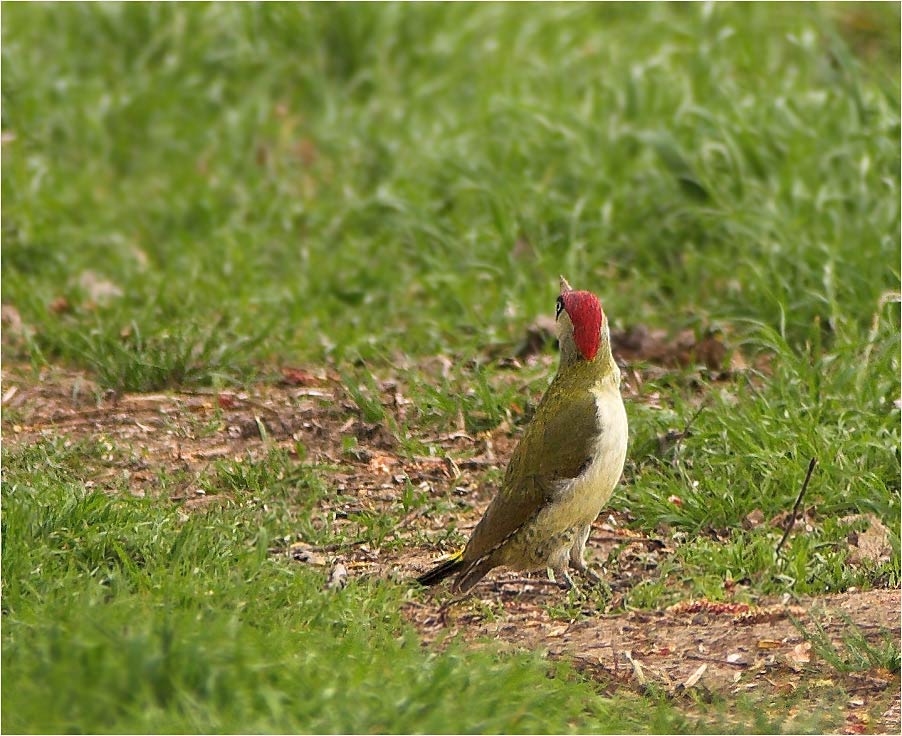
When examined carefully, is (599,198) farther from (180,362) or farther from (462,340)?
(180,362)

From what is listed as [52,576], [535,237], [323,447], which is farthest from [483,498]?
[535,237]

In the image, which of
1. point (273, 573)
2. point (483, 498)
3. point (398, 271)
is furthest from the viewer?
point (398, 271)

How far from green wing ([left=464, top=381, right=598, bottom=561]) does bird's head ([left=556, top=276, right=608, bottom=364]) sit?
Result: 14cm

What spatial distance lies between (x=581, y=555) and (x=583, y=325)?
0.81 meters

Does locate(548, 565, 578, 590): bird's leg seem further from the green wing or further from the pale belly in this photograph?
the green wing

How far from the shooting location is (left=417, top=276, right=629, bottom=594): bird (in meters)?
4.99

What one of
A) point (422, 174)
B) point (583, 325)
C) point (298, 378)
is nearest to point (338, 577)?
point (583, 325)

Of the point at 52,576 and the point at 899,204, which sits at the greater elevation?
the point at 899,204

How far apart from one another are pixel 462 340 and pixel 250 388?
43.3 inches

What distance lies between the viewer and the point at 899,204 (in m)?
7.36

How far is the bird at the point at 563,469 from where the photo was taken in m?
4.99

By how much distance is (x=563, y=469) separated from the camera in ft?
16.4

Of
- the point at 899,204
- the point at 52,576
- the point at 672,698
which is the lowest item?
the point at 672,698

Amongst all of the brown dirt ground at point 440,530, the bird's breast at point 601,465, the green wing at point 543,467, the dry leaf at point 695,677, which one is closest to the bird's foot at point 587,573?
the brown dirt ground at point 440,530
